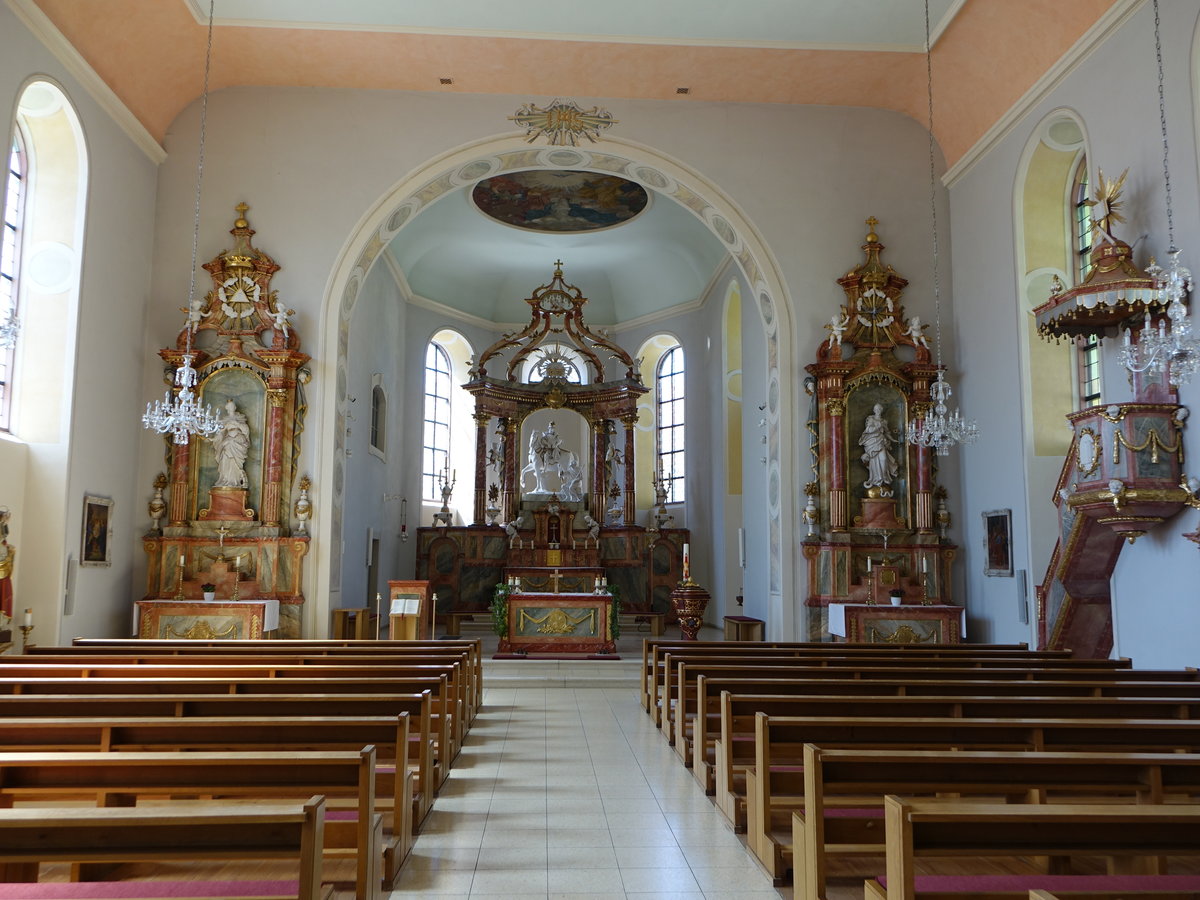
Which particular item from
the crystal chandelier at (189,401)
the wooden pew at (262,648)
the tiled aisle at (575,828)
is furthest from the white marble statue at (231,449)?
the tiled aisle at (575,828)

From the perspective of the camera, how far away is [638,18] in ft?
40.1

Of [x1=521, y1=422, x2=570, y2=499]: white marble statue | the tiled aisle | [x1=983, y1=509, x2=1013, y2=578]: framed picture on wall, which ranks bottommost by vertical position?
the tiled aisle

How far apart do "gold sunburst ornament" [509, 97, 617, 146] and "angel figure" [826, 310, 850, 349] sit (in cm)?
417

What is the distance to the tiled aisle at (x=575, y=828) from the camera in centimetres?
445

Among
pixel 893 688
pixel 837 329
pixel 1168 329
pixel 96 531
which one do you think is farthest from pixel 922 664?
pixel 96 531

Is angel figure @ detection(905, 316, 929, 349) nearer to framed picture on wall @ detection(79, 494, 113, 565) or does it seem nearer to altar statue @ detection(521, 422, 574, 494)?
altar statue @ detection(521, 422, 574, 494)

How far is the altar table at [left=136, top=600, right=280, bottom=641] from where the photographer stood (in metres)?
11.7

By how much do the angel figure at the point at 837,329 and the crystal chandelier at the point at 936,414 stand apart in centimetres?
131

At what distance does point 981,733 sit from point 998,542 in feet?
27.0

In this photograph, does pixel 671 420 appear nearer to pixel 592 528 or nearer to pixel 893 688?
pixel 592 528

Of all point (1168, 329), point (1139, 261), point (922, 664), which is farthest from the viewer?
point (1139, 261)

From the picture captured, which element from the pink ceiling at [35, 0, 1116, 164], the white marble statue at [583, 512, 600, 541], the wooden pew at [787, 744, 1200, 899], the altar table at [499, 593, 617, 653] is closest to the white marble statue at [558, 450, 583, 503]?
the white marble statue at [583, 512, 600, 541]

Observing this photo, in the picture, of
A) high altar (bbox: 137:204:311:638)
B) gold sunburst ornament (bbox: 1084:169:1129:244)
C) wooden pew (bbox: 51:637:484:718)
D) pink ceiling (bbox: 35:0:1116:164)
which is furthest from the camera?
high altar (bbox: 137:204:311:638)

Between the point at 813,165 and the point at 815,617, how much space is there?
6.35 meters
